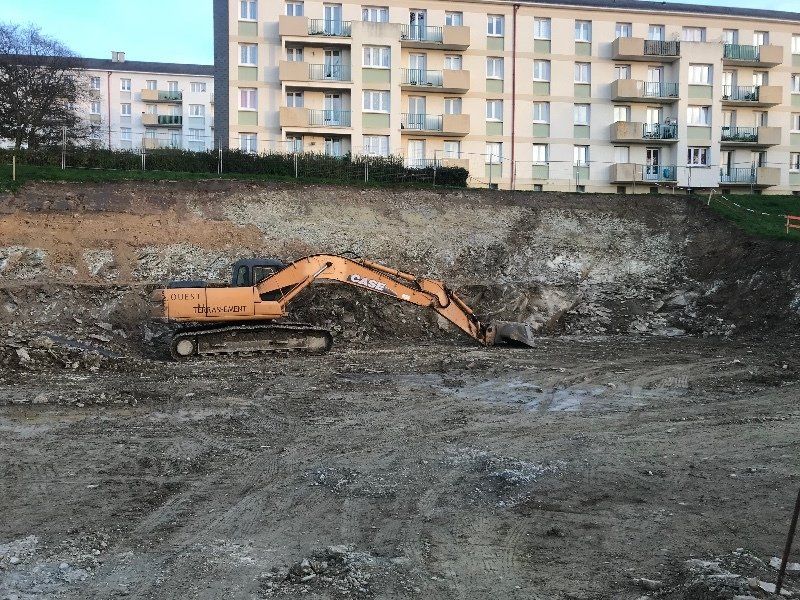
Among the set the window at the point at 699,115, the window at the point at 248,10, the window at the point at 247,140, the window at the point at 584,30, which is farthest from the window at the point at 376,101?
the window at the point at 699,115

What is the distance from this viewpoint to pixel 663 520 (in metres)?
7.12

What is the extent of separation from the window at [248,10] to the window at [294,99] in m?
4.08

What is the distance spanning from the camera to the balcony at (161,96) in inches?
2682

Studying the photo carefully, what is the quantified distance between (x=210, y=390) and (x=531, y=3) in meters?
32.3

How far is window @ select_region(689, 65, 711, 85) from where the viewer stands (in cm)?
4025

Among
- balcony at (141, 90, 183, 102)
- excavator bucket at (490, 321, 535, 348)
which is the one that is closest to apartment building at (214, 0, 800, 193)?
excavator bucket at (490, 321, 535, 348)

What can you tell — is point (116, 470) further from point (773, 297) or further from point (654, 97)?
point (654, 97)

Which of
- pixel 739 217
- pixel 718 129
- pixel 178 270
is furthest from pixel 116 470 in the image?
pixel 718 129

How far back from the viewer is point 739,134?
41.0 metres

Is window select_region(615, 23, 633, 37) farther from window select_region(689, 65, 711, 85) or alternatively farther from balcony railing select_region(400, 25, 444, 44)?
balcony railing select_region(400, 25, 444, 44)

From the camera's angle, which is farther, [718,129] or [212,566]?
[718,129]

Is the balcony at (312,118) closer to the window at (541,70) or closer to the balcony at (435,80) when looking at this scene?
the balcony at (435,80)

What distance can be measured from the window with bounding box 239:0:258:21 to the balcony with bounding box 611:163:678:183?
20.4 metres

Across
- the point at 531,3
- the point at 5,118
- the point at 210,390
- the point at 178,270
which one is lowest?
the point at 210,390
